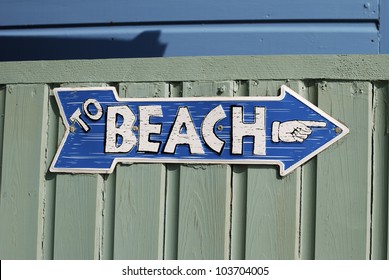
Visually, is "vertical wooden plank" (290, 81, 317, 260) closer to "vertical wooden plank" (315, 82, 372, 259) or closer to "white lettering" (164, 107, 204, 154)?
"vertical wooden plank" (315, 82, 372, 259)

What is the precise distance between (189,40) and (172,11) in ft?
0.65

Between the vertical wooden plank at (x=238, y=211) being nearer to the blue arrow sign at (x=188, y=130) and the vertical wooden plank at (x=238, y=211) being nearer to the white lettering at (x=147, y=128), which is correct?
the blue arrow sign at (x=188, y=130)

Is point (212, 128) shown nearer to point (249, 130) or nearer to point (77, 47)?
point (249, 130)

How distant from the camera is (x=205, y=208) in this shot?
2.30 m

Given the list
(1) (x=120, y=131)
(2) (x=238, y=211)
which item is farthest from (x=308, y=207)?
(1) (x=120, y=131)

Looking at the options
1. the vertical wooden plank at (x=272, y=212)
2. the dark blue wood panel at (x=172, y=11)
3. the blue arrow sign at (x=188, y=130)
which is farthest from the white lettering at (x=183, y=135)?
the dark blue wood panel at (x=172, y=11)

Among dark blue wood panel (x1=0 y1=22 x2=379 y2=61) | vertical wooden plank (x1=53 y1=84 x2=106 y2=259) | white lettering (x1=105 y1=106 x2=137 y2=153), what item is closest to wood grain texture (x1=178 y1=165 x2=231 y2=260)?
white lettering (x1=105 y1=106 x2=137 y2=153)

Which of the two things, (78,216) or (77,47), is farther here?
(77,47)

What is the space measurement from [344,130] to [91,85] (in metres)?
1.14

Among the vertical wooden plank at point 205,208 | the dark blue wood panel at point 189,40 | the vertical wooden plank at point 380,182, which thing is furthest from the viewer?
the dark blue wood panel at point 189,40

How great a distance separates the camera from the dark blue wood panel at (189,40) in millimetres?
2762

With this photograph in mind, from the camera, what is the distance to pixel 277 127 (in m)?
2.24

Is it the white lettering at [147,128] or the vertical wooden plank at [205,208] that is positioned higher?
the white lettering at [147,128]

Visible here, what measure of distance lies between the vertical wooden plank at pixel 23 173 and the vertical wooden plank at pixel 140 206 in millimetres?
389
